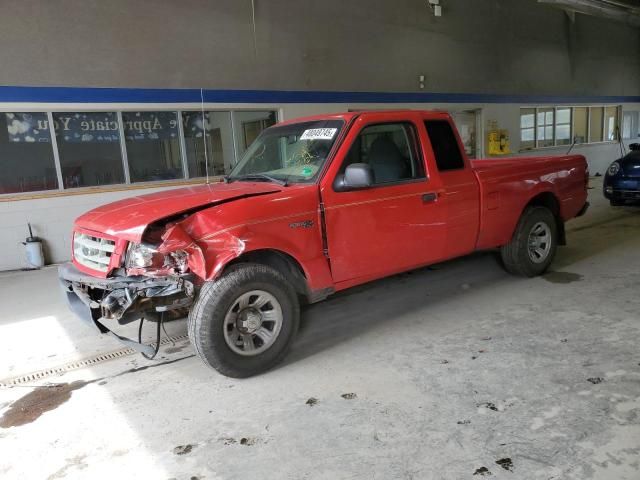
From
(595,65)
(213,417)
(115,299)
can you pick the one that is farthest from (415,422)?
(595,65)

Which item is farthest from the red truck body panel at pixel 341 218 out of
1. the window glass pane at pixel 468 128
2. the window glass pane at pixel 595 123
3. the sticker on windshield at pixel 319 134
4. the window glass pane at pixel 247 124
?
the window glass pane at pixel 595 123

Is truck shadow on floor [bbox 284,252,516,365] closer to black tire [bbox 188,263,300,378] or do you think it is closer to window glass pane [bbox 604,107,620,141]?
black tire [bbox 188,263,300,378]

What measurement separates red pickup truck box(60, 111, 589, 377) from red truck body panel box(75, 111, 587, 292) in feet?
0.03

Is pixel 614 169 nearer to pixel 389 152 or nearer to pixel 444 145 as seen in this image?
pixel 444 145

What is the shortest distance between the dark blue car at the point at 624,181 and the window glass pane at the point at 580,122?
346 inches

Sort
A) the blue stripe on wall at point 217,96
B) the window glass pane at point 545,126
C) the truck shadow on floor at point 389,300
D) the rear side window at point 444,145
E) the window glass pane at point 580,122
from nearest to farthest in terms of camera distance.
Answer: the truck shadow on floor at point 389,300
the rear side window at point 444,145
the blue stripe on wall at point 217,96
the window glass pane at point 545,126
the window glass pane at point 580,122

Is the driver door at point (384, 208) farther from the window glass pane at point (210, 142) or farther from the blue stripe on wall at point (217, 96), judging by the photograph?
the window glass pane at point (210, 142)

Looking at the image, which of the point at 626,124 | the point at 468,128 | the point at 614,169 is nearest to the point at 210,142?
the point at 614,169

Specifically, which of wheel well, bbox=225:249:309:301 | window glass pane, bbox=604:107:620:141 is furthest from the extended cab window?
window glass pane, bbox=604:107:620:141

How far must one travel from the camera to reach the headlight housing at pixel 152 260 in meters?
3.18

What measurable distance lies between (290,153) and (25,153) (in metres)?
5.57

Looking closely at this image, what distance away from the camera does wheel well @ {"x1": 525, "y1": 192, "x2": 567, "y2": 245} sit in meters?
5.39

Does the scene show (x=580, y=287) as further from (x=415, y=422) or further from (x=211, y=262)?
(x=211, y=262)

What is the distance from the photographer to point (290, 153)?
419 centimetres
